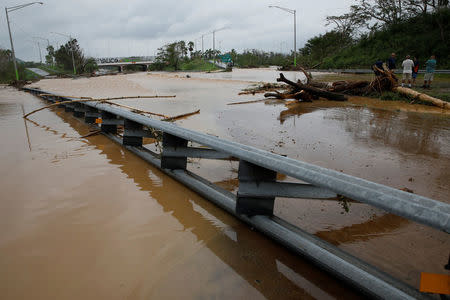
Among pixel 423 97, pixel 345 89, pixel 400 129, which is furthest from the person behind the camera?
pixel 345 89

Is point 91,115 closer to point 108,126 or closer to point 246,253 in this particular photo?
point 108,126

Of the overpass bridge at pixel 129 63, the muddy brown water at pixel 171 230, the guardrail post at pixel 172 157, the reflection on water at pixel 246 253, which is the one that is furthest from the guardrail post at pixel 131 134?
the overpass bridge at pixel 129 63

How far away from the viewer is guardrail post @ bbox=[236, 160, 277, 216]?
2.31m

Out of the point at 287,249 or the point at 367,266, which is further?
the point at 287,249

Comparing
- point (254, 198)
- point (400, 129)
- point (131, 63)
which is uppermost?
point (131, 63)

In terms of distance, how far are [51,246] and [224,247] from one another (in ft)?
4.24

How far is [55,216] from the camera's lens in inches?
105

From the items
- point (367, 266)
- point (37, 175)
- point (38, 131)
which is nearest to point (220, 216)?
point (367, 266)

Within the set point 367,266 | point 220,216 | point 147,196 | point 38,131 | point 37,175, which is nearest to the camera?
point 367,266

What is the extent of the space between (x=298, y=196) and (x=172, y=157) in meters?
1.89

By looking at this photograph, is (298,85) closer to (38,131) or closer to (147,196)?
(38,131)

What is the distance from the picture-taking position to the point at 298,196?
213 centimetres

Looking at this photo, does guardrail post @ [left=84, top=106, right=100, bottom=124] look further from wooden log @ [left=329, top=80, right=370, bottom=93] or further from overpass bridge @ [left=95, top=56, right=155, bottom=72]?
overpass bridge @ [left=95, top=56, right=155, bottom=72]

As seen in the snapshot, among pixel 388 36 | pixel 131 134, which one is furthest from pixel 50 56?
pixel 131 134
